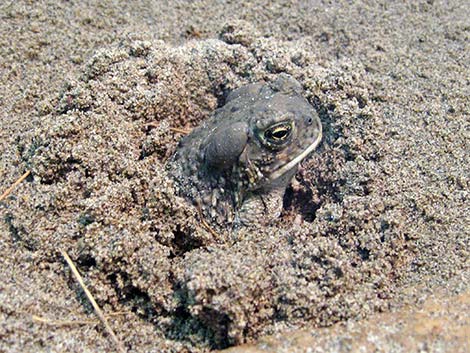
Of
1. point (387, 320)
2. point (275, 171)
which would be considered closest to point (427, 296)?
point (387, 320)

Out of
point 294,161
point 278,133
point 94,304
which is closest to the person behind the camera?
point 94,304

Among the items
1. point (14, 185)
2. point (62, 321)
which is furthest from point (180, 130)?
point (62, 321)

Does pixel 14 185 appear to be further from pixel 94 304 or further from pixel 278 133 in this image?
pixel 278 133

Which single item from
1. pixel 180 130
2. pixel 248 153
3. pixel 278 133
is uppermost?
pixel 278 133

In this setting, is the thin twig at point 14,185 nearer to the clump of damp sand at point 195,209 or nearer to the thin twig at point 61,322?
the clump of damp sand at point 195,209

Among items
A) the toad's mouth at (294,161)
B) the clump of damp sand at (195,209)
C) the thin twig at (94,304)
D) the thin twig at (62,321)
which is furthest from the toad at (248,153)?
the thin twig at (62,321)

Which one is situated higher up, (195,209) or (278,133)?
(278,133)

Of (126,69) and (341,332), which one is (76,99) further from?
(341,332)
